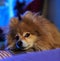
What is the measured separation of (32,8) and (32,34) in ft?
3.43

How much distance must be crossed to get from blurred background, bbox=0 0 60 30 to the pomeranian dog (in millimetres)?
834

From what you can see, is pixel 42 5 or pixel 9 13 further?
pixel 9 13

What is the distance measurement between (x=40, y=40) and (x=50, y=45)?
74mm

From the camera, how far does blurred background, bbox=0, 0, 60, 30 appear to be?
91.4 inches

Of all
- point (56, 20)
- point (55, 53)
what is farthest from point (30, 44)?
point (56, 20)

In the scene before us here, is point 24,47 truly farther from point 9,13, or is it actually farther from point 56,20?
point 9,13

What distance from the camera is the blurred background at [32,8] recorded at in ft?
7.61

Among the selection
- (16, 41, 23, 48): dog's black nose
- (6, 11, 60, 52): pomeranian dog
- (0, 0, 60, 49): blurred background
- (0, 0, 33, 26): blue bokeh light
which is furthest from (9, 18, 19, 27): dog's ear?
(0, 0, 33, 26): blue bokeh light

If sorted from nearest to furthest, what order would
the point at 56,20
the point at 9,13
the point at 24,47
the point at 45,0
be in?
the point at 24,47 → the point at 56,20 → the point at 45,0 → the point at 9,13

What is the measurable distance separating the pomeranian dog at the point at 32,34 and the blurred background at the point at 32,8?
834 millimetres

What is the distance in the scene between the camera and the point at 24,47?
127 cm

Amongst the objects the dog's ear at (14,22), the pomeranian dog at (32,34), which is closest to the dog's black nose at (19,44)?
the pomeranian dog at (32,34)

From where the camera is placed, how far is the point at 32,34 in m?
1.31

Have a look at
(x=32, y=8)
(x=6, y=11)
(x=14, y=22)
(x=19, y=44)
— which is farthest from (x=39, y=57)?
(x=6, y=11)
